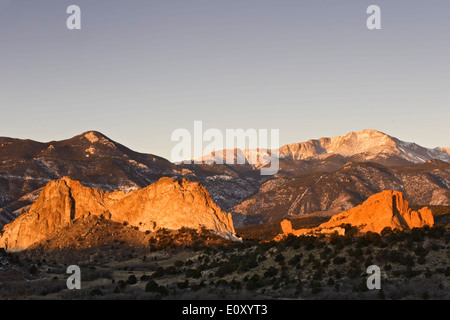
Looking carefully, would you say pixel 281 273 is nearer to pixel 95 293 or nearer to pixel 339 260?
pixel 339 260

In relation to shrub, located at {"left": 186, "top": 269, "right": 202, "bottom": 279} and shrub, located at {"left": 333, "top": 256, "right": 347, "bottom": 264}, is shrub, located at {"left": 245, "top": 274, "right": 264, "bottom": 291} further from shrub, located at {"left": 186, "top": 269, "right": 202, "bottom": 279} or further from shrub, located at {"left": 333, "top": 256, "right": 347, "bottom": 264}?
shrub, located at {"left": 186, "top": 269, "right": 202, "bottom": 279}

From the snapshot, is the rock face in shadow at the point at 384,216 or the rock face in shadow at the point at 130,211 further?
the rock face in shadow at the point at 130,211

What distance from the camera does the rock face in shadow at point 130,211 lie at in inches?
4129

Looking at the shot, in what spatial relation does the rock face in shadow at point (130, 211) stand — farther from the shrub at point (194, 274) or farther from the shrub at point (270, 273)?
the shrub at point (270, 273)

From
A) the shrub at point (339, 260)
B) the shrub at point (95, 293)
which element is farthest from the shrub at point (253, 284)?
the shrub at point (95, 293)

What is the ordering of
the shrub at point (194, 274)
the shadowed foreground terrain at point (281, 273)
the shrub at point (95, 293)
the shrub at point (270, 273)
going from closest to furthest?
1. the shadowed foreground terrain at point (281, 273)
2. the shrub at point (95, 293)
3. the shrub at point (270, 273)
4. the shrub at point (194, 274)

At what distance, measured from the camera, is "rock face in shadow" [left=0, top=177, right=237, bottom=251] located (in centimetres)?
10488

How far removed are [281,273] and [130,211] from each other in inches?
2294

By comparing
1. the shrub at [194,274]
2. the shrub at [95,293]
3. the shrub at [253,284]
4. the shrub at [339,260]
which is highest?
the shrub at [339,260]

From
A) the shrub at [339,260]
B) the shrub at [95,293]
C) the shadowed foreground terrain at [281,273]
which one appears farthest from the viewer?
the shrub at [339,260]

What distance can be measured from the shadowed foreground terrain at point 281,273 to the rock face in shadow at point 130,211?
53.0ft
